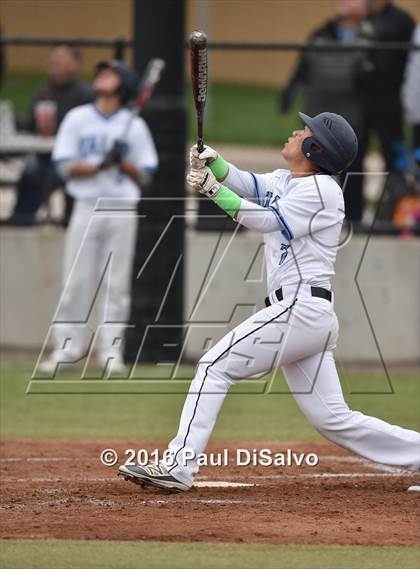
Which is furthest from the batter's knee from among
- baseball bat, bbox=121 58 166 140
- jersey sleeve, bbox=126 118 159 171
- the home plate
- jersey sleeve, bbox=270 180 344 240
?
baseball bat, bbox=121 58 166 140

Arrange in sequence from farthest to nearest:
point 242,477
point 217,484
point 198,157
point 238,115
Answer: point 238,115, point 242,477, point 217,484, point 198,157

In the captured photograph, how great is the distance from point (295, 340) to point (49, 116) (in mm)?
7254

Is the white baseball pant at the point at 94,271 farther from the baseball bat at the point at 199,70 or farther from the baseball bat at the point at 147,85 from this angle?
the baseball bat at the point at 199,70

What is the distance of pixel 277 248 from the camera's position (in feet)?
23.8

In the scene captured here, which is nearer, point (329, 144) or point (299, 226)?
point (299, 226)

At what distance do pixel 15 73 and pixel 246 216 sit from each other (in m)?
8.04

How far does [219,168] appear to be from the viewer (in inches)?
293

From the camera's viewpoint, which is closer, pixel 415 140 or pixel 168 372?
pixel 168 372

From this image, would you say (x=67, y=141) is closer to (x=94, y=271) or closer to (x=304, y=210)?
(x=94, y=271)

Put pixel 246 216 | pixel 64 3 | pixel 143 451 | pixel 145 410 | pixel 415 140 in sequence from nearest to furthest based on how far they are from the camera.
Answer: pixel 246 216 → pixel 143 451 → pixel 145 410 → pixel 415 140 → pixel 64 3

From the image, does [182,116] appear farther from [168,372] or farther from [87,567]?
[87,567]

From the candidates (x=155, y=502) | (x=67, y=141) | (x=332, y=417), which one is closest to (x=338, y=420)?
(x=332, y=417)

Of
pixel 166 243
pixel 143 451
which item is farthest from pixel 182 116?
pixel 143 451

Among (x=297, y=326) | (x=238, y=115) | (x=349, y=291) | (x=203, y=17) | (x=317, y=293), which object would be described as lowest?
(x=349, y=291)
